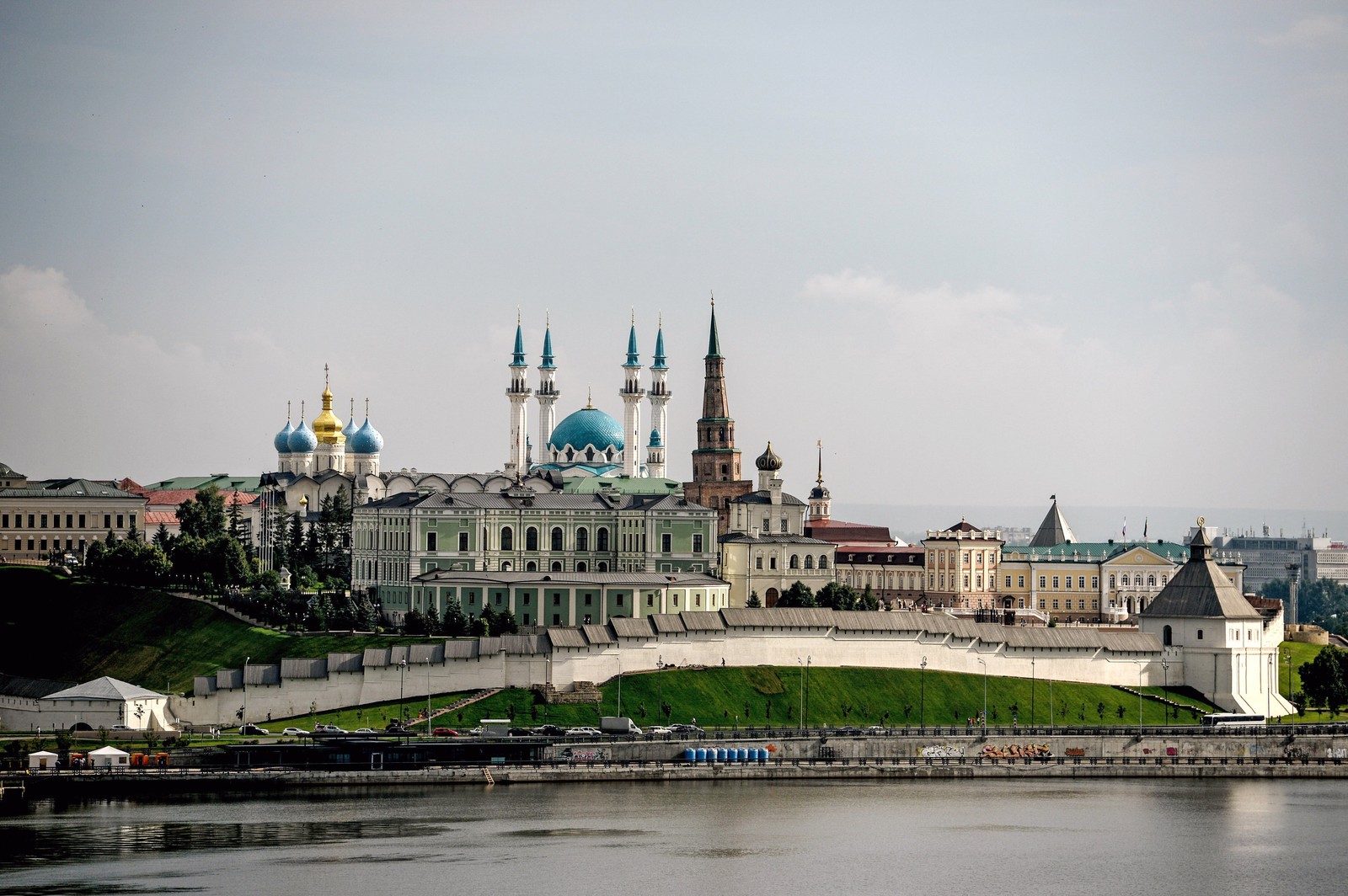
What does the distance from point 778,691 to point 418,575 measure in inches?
943

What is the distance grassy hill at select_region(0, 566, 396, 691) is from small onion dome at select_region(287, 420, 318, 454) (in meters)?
41.4

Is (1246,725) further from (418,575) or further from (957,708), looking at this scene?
(418,575)

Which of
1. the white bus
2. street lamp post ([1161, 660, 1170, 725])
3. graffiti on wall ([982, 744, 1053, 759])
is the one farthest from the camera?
street lamp post ([1161, 660, 1170, 725])

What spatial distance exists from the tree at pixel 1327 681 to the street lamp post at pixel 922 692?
1849 centimetres

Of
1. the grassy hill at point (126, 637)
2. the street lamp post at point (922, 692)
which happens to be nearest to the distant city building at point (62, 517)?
the grassy hill at point (126, 637)

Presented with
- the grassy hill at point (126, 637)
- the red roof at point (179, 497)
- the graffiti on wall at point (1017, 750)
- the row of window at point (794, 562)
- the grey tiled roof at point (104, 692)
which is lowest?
the graffiti on wall at point (1017, 750)

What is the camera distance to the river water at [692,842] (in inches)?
2913

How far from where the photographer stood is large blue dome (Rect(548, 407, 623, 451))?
16700 centimetres

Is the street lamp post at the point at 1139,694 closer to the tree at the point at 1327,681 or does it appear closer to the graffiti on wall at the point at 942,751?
the tree at the point at 1327,681

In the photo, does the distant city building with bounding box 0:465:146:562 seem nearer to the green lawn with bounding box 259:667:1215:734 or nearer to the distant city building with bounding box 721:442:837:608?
the distant city building with bounding box 721:442:837:608

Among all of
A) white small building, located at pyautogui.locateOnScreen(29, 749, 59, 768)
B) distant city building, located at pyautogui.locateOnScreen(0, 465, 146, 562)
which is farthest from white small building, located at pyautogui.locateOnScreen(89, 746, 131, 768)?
distant city building, located at pyautogui.locateOnScreen(0, 465, 146, 562)

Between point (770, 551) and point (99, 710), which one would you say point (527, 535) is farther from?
point (99, 710)

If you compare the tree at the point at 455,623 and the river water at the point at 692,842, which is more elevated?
the tree at the point at 455,623

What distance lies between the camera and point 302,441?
179 metres
